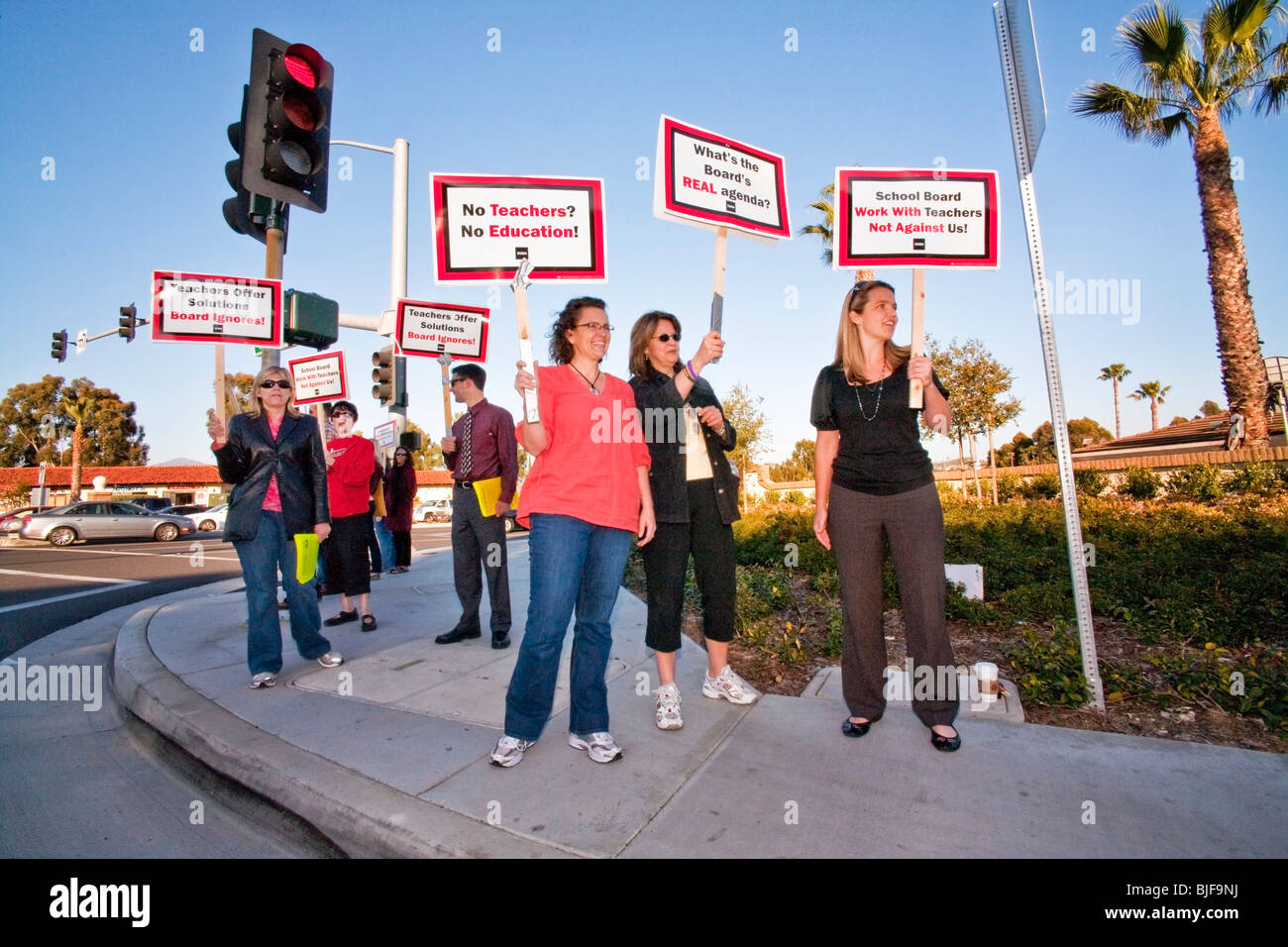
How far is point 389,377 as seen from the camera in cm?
707

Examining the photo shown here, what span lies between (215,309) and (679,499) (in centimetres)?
345

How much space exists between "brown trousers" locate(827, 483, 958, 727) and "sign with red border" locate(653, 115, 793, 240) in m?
1.52

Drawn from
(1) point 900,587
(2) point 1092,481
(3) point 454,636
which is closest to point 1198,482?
(2) point 1092,481

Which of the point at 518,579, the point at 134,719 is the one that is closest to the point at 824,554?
the point at 518,579

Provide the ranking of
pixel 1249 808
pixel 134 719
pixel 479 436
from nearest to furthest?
pixel 1249 808, pixel 134 719, pixel 479 436

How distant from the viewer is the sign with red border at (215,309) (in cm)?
421

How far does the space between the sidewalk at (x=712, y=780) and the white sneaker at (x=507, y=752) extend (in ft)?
0.18

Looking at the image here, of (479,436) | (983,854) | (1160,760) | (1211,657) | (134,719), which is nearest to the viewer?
(983,854)

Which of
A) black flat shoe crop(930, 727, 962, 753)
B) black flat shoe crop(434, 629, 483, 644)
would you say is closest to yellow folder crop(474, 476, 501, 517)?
black flat shoe crop(434, 629, 483, 644)

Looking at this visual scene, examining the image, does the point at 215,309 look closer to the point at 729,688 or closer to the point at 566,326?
the point at 566,326
